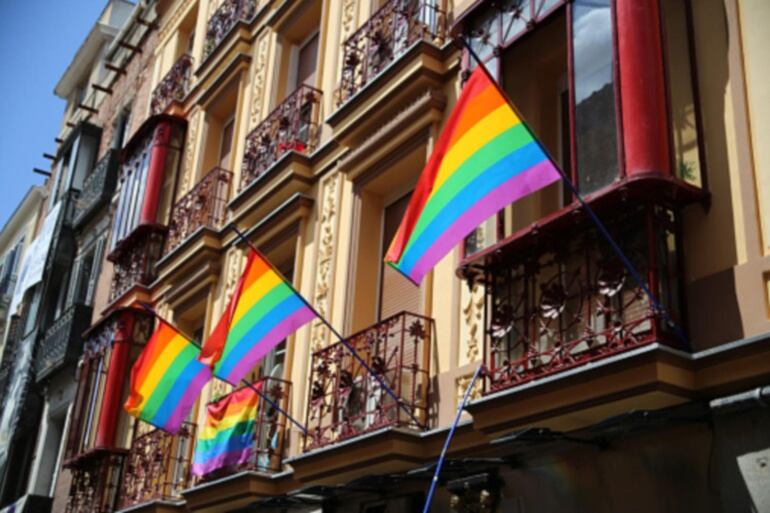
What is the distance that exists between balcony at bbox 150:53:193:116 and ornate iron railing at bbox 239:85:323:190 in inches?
201

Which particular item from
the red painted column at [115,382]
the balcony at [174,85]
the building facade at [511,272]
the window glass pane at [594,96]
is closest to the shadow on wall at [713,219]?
the building facade at [511,272]

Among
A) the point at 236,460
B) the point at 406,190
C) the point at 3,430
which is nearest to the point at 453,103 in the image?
the point at 406,190

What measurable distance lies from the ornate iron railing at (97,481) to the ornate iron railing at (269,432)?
4.50m

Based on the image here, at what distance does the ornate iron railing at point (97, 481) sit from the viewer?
51.4ft

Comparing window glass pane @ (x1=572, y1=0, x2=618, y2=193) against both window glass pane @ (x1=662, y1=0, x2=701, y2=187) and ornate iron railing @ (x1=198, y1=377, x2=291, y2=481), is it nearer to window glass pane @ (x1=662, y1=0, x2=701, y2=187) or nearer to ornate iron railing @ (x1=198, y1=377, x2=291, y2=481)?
window glass pane @ (x1=662, y1=0, x2=701, y2=187)

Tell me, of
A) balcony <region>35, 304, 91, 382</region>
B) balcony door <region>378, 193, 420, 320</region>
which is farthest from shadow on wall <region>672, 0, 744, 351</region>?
balcony <region>35, 304, 91, 382</region>

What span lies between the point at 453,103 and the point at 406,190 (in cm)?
145

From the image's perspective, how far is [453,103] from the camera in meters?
10.2

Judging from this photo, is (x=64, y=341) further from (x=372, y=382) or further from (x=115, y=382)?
(x=372, y=382)

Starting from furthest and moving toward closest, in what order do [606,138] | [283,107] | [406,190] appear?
Result: 1. [283,107]
2. [406,190]
3. [606,138]

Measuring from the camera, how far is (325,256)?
1186 centimetres

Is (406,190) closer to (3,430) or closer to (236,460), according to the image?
(236,460)

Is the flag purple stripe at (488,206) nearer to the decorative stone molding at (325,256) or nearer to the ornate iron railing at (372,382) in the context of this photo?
the ornate iron railing at (372,382)

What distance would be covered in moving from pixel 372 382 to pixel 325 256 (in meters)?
2.35
